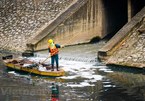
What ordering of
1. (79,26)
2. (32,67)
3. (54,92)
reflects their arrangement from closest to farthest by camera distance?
(54,92), (32,67), (79,26)

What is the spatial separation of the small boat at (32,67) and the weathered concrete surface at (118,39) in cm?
398

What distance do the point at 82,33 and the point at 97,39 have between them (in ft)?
7.12

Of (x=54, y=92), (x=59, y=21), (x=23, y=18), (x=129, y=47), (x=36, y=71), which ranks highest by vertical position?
(x=23, y=18)

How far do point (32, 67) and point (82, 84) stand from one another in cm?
377

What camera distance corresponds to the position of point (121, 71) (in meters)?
26.7

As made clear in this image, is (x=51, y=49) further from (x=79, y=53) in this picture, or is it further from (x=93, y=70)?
(x=79, y=53)

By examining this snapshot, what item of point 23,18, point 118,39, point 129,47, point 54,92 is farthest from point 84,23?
point 54,92

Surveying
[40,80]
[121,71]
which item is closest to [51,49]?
[40,80]

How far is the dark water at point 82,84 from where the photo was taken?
21.3 m

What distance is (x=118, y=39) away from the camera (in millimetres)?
29266

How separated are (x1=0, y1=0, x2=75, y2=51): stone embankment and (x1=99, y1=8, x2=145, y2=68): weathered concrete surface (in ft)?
24.9

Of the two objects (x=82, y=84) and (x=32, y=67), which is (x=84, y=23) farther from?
(x=82, y=84)

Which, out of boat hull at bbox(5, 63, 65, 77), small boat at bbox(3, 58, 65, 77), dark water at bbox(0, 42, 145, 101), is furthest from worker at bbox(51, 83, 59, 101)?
small boat at bbox(3, 58, 65, 77)

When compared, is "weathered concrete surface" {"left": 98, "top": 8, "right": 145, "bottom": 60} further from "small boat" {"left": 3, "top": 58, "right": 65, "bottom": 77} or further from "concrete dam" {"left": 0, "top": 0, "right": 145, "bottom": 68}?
"small boat" {"left": 3, "top": 58, "right": 65, "bottom": 77}
